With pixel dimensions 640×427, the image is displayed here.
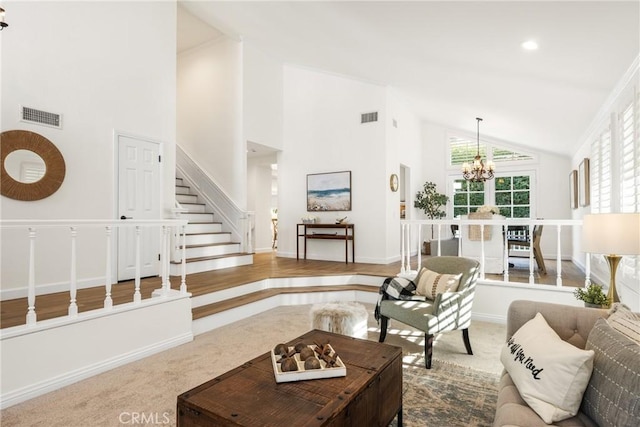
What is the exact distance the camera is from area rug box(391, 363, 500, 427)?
7.14 ft

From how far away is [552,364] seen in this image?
1509 mm

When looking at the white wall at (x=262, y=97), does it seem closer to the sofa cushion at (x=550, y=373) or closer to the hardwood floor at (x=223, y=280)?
the hardwood floor at (x=223, y=280)

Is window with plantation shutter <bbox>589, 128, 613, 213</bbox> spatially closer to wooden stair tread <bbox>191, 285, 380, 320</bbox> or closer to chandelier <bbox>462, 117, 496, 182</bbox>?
chandelier <bbox>462, 117, 496, 182</bbox>

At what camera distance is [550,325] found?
1839 millimetres

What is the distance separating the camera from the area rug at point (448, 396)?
218 centimetres

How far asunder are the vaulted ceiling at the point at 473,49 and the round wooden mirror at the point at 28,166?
10.9 ft

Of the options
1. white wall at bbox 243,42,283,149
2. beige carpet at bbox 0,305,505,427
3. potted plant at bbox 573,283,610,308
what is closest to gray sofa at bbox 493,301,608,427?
potted plant at bbox 573,283,610,308

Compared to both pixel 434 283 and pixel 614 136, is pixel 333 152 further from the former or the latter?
pixel 614 136

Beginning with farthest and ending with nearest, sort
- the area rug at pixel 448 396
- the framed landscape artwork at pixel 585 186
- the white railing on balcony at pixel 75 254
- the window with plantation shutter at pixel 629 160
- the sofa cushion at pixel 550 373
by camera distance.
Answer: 1. the framed landscape artwork at pixel 585 186
2. the window with plantation shutter at pixel 629 160
3. the white railing on balcony at pixel 75 254
4. the area rug at pixel 448 396
5. the sofa cushion at pixel 550 373

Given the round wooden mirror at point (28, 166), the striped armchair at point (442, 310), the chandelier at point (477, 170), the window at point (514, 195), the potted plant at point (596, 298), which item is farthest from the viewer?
the window at point (514, 195)

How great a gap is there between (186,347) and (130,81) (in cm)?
368

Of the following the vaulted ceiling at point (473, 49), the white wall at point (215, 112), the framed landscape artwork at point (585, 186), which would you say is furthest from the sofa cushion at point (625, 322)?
the white wall at point (215, 112)

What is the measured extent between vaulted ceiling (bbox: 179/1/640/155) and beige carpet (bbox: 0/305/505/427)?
9.76ft

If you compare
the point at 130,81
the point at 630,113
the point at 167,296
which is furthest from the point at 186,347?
the point at 630,113
